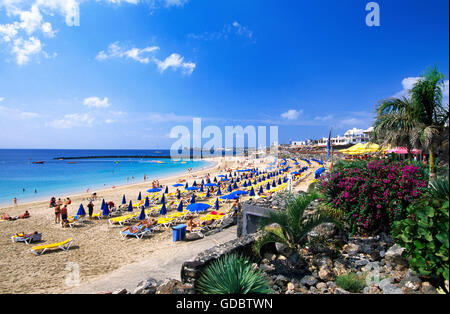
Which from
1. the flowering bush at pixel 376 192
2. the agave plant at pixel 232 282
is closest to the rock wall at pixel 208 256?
the agave plant at pixel 232 282

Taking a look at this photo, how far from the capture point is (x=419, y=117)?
6.57 meters

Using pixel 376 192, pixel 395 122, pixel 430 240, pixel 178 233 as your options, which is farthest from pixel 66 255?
pixel 395 122

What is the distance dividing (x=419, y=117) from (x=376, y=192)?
3270mm

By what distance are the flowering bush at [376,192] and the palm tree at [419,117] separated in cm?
125

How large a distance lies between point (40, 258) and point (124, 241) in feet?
10.9

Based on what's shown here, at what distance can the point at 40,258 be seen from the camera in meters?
9.45

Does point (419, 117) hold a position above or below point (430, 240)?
above

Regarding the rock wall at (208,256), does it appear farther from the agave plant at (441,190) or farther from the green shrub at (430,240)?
the agave plant at (441,190)

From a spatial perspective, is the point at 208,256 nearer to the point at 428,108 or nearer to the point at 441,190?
the point at 441,190

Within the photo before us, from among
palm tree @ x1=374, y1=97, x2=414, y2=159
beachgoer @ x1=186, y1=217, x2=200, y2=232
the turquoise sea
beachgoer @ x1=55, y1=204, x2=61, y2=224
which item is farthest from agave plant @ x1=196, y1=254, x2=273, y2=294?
the turquoise sea

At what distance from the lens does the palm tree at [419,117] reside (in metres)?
6.16

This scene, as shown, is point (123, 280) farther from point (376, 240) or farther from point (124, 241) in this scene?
point (376, 240)

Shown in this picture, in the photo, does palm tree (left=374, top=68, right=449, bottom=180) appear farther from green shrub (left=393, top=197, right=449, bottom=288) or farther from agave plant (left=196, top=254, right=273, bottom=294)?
agave plant (left=196, top=254, right=273, bottom=294)
